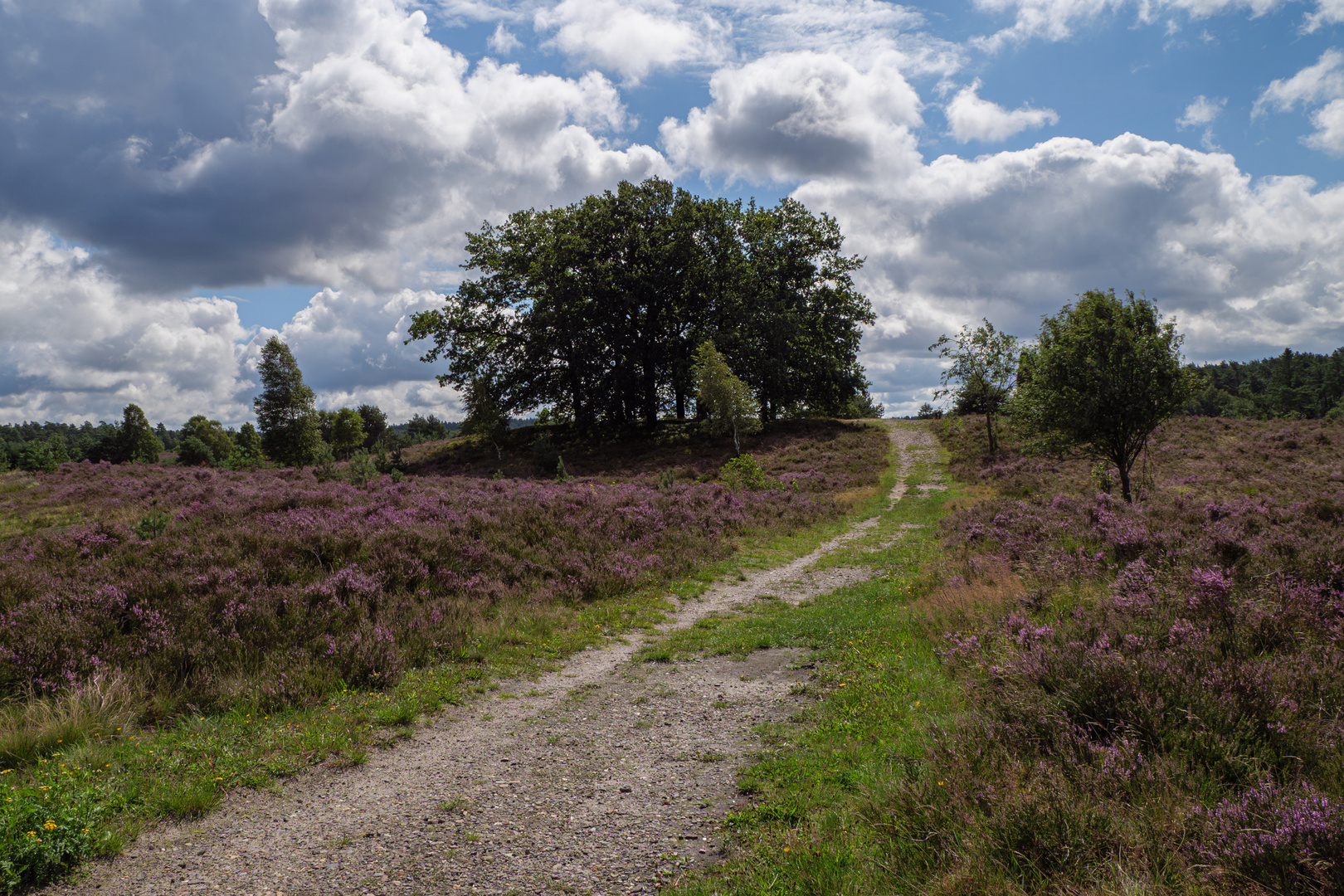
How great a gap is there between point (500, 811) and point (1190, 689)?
592 centimetres

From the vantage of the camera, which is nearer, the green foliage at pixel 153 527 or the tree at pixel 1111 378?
the green foliage at pixel 153 527

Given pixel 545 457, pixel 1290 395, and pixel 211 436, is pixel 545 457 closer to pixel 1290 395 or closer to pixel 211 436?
pixel 211 436

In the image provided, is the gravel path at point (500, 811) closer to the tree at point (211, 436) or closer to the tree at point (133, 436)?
the tree at point (133, 436)

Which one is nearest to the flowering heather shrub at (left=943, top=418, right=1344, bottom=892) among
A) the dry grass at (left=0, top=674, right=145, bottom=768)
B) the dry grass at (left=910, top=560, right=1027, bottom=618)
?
the dry grass at (left=910, top=560, right=1027, bottom=618)

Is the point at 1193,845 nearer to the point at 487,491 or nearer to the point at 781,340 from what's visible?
the point at 487,491

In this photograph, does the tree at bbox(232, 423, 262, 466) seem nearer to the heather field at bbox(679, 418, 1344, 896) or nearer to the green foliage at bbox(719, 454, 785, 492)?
the green foliage at bbox(719, 454, 785, 492)

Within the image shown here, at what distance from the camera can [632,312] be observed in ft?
160

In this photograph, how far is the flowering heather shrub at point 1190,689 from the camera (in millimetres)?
3371

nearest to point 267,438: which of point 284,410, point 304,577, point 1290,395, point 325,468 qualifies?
point 284,410

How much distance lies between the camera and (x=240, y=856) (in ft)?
15.0

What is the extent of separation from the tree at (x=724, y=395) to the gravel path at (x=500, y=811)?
3322cm

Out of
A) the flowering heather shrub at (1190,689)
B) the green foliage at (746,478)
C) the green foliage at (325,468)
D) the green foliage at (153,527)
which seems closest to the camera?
the flowering heather shrub at (1190,689)

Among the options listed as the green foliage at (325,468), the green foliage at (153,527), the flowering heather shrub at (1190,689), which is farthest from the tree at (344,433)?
the flowering heather shrub at (1190,689)

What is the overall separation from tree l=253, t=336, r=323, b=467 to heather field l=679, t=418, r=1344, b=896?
53297 millimetres
